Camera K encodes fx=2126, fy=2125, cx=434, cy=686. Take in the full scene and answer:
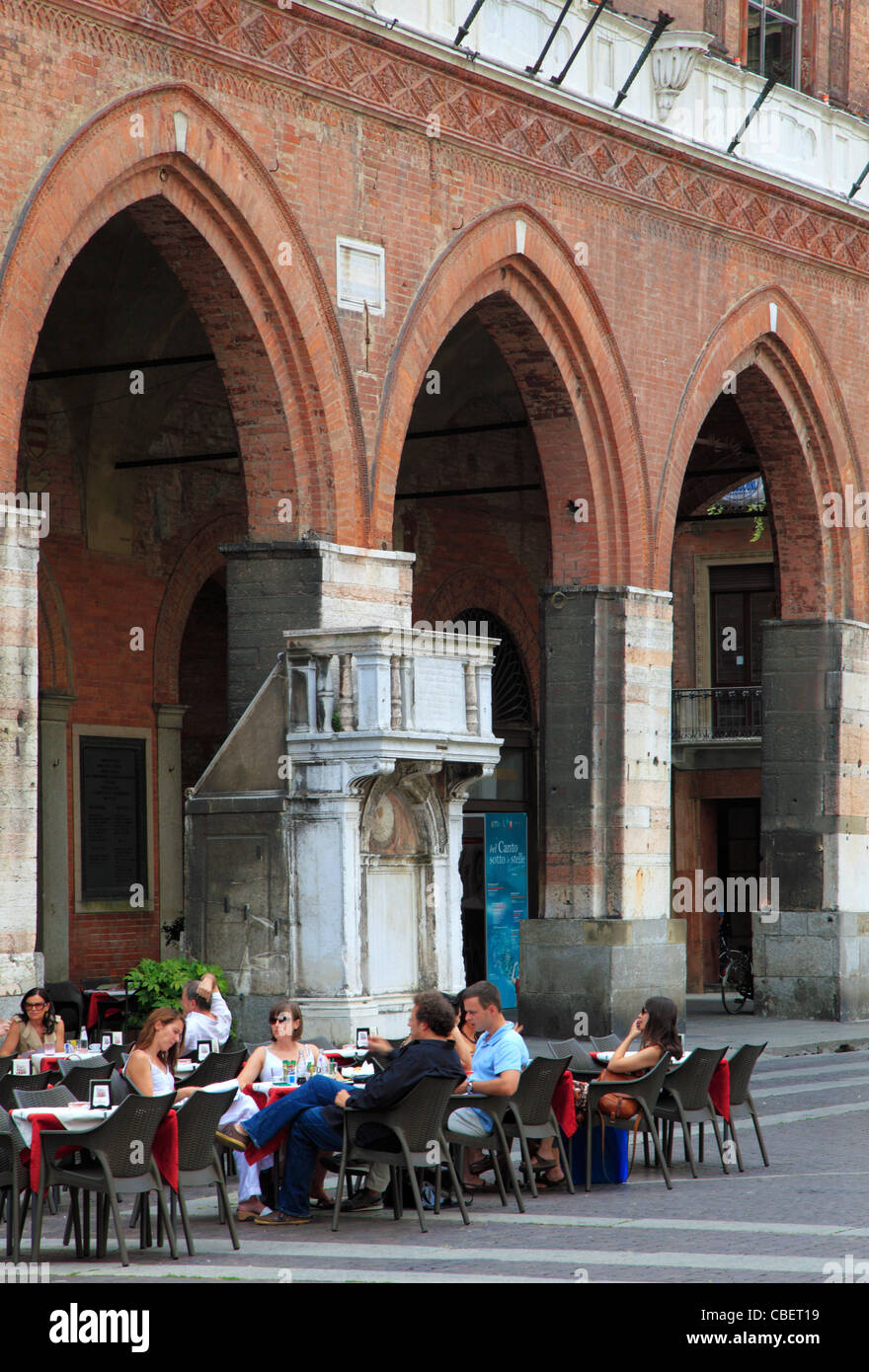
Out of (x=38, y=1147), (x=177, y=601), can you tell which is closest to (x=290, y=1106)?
(x=38, y=1147)

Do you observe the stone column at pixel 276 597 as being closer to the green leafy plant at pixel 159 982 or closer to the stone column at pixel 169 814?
the green leafy plant at pixel 159 982

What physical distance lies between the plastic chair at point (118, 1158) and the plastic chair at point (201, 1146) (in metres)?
0.20

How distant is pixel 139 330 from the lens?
17859mm

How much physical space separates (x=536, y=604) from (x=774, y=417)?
439 centimetres

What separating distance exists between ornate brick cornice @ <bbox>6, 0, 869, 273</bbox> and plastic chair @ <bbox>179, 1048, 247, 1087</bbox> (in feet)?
20.6

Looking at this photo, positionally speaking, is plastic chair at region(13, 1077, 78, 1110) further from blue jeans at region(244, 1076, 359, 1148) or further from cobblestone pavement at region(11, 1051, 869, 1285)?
blue jeans at region(244, 1076, 359, 1148)

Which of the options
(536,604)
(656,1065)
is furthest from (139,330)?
(656,1065)

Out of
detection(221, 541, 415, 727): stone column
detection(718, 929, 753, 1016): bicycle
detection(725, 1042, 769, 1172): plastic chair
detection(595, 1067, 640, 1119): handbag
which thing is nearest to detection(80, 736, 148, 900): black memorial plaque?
detection(221, 541, 415, 727): stone column

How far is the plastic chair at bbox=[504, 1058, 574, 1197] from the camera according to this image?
382 inches

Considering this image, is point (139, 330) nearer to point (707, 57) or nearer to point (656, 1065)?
point (707, 57)

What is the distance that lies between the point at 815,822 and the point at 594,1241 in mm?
12467

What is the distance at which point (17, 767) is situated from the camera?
12.1 m

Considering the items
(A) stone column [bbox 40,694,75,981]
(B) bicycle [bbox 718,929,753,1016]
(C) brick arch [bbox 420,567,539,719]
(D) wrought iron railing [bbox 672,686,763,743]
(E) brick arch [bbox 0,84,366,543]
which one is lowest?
(B) bicycle [bbox 718,929,753,1016]

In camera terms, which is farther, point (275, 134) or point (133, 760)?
point (133, 760)
